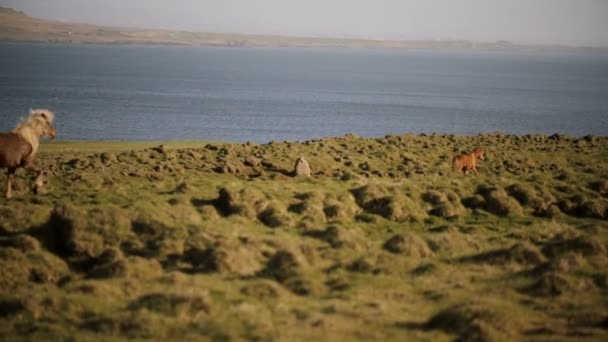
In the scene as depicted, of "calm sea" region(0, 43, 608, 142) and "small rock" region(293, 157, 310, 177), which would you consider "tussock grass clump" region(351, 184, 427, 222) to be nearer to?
"small rock" region(293, 157, 310, 177)

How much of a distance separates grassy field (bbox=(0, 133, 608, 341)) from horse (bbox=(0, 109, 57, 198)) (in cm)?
109

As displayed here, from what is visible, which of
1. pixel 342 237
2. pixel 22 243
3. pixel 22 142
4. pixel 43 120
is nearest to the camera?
pixel 22 243

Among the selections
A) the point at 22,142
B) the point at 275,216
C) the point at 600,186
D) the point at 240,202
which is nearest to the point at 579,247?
the point at 275,216

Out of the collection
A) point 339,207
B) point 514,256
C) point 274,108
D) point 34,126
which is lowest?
point 274,108

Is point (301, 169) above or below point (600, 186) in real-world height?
below

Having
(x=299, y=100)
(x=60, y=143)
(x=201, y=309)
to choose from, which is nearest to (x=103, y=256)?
(x=201, y=309)

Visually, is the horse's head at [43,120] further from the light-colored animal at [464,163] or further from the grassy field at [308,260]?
the light-colored animal at [464,163]

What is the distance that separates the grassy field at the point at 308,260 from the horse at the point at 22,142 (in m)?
1.09

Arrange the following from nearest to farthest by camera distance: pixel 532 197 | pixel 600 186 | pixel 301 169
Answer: pixel 532 197, pixel 600 186, pixel 301 169

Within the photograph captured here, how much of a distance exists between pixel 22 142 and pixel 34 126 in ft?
3.54

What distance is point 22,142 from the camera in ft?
67.2

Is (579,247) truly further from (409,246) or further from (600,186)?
(600,186)

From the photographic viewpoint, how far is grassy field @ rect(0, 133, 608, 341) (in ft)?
38.8

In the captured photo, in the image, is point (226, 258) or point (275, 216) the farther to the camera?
point (275, 216)
